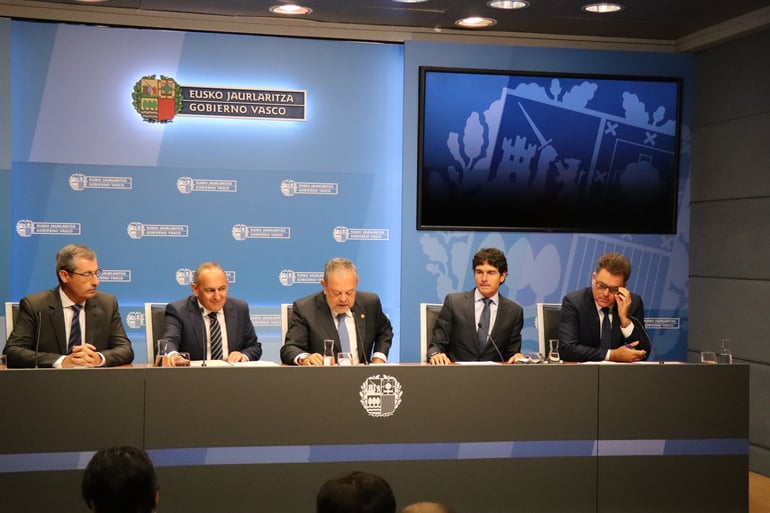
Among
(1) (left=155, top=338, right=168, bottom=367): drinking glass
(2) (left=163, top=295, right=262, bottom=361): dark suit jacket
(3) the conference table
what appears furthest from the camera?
(2) (left=163, top=295, right=262, bottom=361): dark suit jacket

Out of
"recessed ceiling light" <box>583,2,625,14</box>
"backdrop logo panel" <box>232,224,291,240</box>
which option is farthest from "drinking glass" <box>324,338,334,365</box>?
"recessed ceiling light" <box>583,2,625,14</box>

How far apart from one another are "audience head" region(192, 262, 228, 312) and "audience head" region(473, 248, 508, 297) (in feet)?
4.28

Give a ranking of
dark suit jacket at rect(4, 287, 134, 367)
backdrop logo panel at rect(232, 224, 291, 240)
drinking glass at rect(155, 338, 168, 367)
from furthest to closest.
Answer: backdrop logo panel at rect(232, 224, 291, 240) → dark suit jacket at rect(4, 287, 134, 367) → drinking glass at rect(155, 338, 168, 367)

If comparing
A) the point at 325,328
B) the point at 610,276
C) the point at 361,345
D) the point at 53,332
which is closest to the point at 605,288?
the point at 610,276

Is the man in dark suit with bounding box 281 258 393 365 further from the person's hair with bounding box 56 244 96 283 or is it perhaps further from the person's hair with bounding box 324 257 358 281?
the person's hair with bounding box 56 244 96 283

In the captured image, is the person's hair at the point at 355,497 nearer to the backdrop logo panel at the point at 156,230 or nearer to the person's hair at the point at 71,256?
the person's hair at the point at 71,256

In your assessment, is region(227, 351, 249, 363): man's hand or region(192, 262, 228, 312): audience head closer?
region(227, 351, 249, 363): man's hand

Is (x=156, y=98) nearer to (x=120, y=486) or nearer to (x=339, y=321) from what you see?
(x=339, y=321)

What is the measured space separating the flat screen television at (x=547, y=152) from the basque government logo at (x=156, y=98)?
1631mm

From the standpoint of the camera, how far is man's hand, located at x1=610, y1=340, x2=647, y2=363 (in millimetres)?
4766

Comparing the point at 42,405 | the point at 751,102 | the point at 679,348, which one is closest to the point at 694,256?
the point at 679,348

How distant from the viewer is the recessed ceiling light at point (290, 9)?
20.0ft

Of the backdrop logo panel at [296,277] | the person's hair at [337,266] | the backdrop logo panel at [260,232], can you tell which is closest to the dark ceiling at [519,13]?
the backdrop logo panel at [260,232]

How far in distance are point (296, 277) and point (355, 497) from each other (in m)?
4.59
